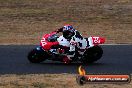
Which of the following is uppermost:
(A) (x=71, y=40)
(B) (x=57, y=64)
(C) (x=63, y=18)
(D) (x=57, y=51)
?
(A) (x=71, y=40)

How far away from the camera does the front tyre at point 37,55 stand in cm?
1983

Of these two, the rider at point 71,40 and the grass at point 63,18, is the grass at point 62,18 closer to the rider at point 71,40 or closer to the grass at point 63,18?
the grass at point 63,18

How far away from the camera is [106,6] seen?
3550 cm

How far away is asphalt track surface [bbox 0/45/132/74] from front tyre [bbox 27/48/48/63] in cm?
19

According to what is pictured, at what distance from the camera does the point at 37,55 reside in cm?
1986

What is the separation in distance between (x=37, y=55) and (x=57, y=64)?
807 mm

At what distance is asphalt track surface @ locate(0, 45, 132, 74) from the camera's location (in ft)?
61.5

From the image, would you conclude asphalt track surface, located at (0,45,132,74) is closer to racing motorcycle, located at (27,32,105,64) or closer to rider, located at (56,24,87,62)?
racing motorcycle, located at (27,32,105,64)

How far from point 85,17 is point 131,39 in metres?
6.29

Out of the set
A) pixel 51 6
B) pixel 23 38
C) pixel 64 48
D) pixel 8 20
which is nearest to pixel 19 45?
pixel 23 38

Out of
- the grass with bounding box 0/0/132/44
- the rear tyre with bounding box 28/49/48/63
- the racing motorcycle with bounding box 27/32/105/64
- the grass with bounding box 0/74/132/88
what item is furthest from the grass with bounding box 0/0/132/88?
the grass with bounding box 0/74/132/88

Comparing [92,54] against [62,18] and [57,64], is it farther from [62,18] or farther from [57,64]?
[62,18]

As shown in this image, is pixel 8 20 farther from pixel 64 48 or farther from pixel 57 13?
pixel 64 48

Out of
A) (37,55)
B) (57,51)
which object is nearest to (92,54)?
(57,51)
